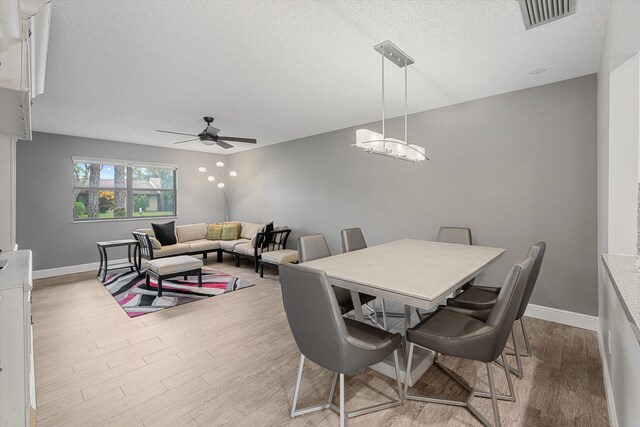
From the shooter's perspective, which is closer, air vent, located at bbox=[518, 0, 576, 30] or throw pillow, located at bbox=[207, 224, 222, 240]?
air vent, located at bbox=[518, 0, 576, 30]

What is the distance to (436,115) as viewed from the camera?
12.6 feet

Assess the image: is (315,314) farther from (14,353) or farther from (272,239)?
(272,239)

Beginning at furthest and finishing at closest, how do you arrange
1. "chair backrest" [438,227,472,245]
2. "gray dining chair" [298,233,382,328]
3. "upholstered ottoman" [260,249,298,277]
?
"upholstered ottoman" [260,249,298,277]
"chair backrest" [438,227,472,245]
"gray dining chair" [298,233,382,328]

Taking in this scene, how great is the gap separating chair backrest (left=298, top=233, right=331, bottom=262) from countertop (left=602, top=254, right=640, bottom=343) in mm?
1975

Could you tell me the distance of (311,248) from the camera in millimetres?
2709

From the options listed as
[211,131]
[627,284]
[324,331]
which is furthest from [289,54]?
[627,284]

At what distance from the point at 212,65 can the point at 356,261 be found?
86.4 inches

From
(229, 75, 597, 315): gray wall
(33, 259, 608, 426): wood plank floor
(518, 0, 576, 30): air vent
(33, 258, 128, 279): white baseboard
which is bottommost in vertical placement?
(33, 259, 608, 426): wood plank floor

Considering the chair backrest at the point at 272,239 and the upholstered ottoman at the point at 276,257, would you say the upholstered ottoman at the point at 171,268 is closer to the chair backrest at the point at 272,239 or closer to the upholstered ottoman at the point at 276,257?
the upholstered ottoman at the point at 276,257

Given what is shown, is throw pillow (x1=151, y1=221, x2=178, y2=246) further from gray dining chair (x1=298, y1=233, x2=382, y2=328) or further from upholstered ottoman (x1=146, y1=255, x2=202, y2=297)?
gray dining chair (x1=298, y1=233, x2=382, y2=328)

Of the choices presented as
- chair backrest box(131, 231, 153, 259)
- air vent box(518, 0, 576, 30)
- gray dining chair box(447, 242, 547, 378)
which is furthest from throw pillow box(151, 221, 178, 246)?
air vent box(518, 0, 576, 30)

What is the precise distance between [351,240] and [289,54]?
1961 mm

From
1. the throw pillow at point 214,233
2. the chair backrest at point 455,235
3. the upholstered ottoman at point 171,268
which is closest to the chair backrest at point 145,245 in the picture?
the upholstered ottoman at point 171,268

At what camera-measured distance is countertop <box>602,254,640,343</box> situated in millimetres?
787
